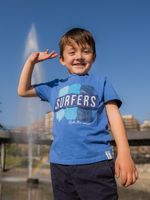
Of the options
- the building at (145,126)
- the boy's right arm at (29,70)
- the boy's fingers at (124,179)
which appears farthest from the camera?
the building at (145,126)

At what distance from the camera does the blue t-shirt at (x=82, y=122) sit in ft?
8.95

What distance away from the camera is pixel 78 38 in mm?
2957

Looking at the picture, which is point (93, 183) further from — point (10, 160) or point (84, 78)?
point (10, 160)

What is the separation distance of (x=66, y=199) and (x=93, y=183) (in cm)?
23

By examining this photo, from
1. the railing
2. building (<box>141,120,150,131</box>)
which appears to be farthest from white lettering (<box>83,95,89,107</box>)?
building (<box>141,120,150,131</box>)

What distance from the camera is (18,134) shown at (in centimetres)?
2603

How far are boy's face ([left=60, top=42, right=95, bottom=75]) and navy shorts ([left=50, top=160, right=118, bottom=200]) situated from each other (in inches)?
25.3

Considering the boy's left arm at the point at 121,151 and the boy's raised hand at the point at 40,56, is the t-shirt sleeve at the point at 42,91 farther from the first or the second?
the boy's left arm at the point at 121,151

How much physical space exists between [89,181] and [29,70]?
0.90 metres

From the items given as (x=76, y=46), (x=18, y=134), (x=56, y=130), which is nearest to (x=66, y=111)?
(x=56, y=130)

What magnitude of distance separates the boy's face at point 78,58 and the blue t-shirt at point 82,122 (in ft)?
0.20

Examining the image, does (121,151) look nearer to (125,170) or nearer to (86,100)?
(125,170)

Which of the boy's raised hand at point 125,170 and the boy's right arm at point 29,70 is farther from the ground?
the boy's right arm at point 29,70

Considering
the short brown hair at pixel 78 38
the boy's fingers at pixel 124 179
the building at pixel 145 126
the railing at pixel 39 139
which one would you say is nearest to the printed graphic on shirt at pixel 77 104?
the short brown hair at pixel 78 38
